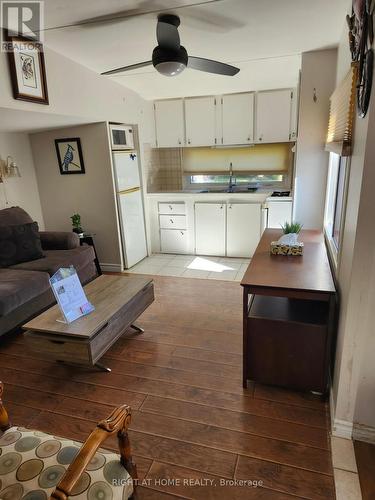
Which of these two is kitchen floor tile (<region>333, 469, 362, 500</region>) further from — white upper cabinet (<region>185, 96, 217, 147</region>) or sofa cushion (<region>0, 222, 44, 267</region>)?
white upper cabinet (<region>185, 96, 217, 147</region>)

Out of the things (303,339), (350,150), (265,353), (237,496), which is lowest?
(237,496)

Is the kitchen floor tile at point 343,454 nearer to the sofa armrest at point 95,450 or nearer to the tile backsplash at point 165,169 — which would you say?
the sofa armrest at point 95,450

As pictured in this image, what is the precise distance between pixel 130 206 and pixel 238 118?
1.87m

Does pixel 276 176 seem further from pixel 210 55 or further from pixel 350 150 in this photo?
pixel 350 150

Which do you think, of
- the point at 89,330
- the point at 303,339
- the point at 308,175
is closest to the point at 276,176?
the point at 308,175

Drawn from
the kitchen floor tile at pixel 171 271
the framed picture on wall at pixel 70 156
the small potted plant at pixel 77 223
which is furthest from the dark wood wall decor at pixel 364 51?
the small potted plant at pixel 77 223

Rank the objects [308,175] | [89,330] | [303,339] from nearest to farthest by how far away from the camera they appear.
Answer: [303,339] < [89,330] < [308,175]

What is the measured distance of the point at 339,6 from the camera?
202cm

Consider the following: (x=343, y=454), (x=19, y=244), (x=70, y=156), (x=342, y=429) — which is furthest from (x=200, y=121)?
(x=343, y=454)

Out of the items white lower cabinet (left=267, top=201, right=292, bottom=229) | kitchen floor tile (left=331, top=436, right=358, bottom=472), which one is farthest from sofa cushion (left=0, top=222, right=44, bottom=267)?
kitchen floor tile (left=331, top=436, right=358, bottom=472)

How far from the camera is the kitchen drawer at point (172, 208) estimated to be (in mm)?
4506

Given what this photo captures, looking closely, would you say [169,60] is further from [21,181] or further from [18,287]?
[21,181]

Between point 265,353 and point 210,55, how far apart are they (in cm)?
256

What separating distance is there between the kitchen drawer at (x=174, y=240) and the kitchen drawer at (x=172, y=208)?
0.28 m
